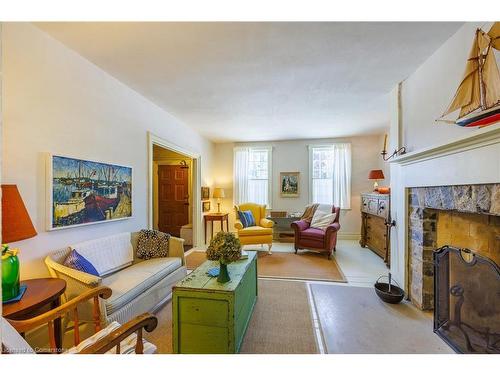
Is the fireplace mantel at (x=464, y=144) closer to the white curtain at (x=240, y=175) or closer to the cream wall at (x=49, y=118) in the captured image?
the cream wall at (x=49, y=118)

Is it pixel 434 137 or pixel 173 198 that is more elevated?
pixel 434 137

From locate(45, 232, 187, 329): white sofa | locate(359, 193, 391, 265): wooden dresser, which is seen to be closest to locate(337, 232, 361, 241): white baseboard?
locate(359, 193, 391, 265): wooden dresser

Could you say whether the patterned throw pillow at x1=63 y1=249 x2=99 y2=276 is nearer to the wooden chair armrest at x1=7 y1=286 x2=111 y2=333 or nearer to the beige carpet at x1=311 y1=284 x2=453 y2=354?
the wooden chair armrest at x1=7 y1=286 x2=111 y2=333

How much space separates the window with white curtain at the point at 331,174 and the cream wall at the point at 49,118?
4053 mm

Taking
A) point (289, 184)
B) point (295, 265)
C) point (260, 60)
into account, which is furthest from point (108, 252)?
point (289, 184)

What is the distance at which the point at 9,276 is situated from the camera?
132 centimetres

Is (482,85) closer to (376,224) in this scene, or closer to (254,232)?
(376,224)

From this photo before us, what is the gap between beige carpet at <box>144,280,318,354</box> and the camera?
5.58 ft

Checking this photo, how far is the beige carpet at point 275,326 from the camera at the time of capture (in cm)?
170

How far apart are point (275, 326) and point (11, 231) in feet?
6.56

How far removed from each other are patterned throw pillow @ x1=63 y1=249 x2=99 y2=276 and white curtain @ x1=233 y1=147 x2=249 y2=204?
398 cm
